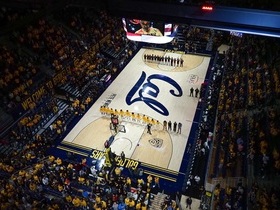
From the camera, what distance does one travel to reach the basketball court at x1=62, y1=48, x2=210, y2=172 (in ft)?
58.7

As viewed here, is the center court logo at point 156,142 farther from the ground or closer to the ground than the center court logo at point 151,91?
closer to the ground

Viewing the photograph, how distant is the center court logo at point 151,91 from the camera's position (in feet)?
70.8

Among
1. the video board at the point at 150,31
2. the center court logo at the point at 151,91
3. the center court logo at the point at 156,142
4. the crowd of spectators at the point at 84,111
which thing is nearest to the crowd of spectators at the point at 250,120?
the crowd of spectators at the point at 84,111

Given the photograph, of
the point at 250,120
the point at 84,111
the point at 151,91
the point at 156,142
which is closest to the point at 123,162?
the point at 156,142

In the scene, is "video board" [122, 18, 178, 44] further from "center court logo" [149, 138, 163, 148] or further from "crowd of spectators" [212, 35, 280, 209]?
"crowd of spectators" [212, 35, 280, 209]

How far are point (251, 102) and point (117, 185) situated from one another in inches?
417

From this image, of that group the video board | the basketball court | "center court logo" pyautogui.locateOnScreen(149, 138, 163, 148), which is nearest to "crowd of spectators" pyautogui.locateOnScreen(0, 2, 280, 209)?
the basketball court

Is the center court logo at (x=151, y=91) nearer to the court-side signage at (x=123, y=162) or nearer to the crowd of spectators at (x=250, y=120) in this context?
the crowd of spectators at (x=250, y=120)

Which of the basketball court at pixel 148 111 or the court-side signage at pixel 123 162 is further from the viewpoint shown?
the basketball court at pixel 148 111

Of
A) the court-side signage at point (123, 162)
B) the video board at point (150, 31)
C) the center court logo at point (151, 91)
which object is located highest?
the center court logo at point (151, 91)

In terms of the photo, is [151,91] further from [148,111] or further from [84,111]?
[84,111]

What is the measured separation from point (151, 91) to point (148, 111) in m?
2.99

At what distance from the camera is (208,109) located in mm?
20594

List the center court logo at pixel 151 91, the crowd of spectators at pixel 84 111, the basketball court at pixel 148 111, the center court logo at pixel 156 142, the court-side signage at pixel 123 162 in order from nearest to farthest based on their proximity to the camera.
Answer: the crowd of spectators at pixel 84 111
the court-side signage at pixel 123 162
the basketball court at pixel 148 111
the center court logo at pixel 156 142
the center court logo at pixel 151 91
